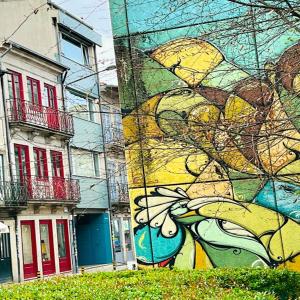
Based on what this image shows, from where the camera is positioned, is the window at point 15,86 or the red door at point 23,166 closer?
the red door at point 23,166

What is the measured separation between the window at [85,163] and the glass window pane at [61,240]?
337cm

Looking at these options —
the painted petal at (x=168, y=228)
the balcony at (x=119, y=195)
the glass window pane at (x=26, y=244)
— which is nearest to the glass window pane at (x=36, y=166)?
the glass window pane at (x=26, y=244)

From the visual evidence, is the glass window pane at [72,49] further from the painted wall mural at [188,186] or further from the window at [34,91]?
the painted wall mural at [188,186]

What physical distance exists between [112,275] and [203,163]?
127 inches

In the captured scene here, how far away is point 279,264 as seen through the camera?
13.0m

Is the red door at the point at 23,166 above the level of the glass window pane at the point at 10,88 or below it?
below

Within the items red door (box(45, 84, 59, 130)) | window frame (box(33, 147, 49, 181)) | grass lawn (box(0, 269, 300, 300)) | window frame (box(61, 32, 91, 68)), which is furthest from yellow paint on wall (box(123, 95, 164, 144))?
window frame (box(61, 32, 91, 68))

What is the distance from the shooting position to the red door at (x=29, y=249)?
29414 mm

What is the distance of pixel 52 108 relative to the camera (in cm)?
3269

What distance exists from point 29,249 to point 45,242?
148 cm

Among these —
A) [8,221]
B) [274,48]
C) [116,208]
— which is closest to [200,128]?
[274,48]

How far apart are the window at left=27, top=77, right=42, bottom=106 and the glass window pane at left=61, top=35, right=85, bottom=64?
158 inches

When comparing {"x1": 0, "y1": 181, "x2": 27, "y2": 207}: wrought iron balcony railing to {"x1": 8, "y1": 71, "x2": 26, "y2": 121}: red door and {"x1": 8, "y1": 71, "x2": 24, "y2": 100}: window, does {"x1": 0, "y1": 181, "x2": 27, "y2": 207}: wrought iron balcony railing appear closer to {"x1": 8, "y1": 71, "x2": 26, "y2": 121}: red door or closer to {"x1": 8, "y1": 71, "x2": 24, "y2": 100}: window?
{"x1": 8, "y1": 71, "x2": 26, "y2": 121}: red door

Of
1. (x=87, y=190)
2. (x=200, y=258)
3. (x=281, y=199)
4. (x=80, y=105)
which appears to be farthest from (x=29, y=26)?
(x=80, y=105)
